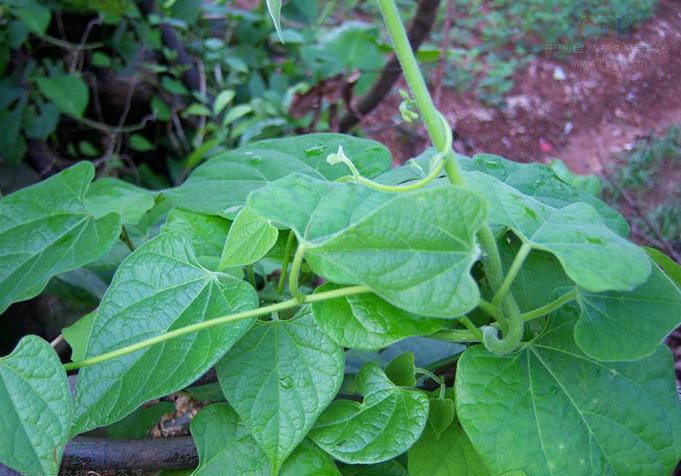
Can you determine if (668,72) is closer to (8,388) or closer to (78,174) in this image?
(78,174)

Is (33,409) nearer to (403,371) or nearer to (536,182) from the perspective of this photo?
(403,371)

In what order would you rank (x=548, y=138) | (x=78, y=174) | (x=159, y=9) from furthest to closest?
(x=548, y=138) < (x=159, y=9) < (x=78, y=174)

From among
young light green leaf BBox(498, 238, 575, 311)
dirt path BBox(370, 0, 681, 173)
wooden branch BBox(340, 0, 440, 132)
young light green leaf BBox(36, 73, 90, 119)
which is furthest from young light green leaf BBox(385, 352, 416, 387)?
young light green leaf BBox(36, 73, 90, 119)

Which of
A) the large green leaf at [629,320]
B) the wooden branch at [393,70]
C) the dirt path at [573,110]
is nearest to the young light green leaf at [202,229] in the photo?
the large green leaf at [629,320]

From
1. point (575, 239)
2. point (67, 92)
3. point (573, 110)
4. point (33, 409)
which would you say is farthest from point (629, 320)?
point (573, 110)

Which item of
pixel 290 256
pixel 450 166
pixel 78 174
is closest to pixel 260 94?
pixel 78 174

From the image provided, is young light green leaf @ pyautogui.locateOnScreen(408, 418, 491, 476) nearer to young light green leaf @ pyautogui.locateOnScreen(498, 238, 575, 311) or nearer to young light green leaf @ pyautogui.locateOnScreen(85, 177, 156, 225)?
young light green leaf @ pyautogui.locateOnScreen(498, 238, 575, 311)
